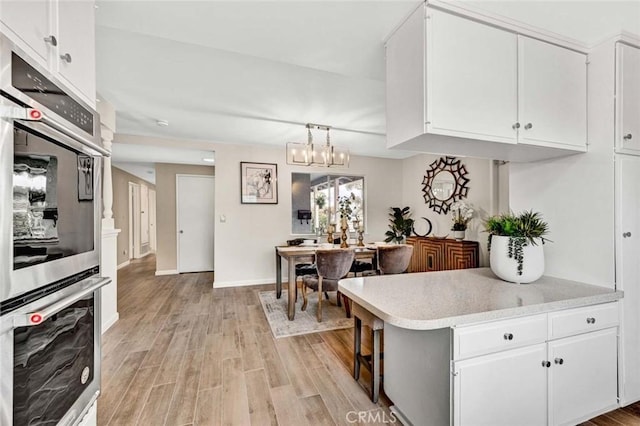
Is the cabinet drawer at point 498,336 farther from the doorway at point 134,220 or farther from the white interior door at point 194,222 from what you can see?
the doorway at point 134,220

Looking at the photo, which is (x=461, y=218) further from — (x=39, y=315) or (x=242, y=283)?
(x=39, y=315)

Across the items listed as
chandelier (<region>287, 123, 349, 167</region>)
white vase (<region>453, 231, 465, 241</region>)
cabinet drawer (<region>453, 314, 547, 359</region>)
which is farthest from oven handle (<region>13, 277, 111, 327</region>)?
white vase (<region>453, 231, 465, 241</region>)

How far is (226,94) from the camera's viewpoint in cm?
279

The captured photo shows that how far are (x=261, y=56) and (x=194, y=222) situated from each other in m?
4.89

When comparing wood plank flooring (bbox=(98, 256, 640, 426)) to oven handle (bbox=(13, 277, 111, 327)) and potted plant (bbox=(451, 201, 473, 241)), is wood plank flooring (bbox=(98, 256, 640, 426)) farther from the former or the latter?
potted plant (bbox=(451, 201, 473, 241))

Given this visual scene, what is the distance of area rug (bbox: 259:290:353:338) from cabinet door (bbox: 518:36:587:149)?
97.4 inches

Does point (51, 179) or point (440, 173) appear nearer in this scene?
point (51, 179)

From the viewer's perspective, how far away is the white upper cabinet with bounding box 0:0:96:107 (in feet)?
2.58

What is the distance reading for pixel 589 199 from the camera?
1.68m

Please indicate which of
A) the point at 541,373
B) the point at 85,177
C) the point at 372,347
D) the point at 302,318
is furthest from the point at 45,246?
the point at 302,318

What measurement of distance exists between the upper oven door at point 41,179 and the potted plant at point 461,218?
4.10m

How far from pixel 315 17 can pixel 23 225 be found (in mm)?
1509

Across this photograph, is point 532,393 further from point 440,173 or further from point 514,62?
point 440,173

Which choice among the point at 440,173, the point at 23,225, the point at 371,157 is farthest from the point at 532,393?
the point at 371,157
